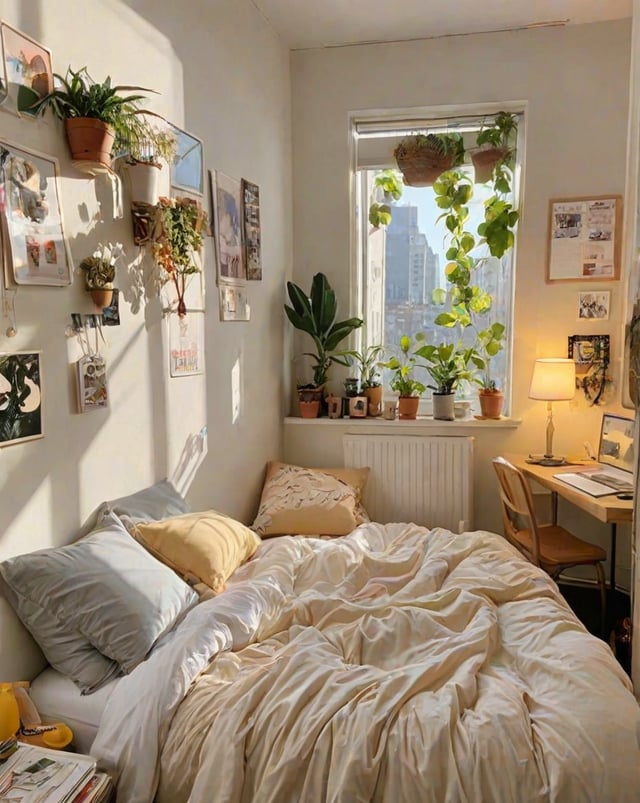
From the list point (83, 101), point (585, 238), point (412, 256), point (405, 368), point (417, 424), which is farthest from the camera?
point (412, 256)

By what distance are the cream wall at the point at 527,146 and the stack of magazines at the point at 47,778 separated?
8.18 feet

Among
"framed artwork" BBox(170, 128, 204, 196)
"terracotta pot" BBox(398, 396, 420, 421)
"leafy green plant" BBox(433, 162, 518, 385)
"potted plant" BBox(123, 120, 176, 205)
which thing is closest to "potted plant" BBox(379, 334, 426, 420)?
"terracotta pot" BBox(398, 396, 420, 421)

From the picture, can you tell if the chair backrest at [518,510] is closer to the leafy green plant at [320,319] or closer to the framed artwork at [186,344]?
the leafy green plant at [320,319]

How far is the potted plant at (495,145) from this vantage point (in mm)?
3545

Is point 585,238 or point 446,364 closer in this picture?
point 585,238

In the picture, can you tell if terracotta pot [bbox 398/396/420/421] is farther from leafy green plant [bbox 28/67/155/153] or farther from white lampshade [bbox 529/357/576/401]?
leafy green plant [bbox 28/67/155/153]

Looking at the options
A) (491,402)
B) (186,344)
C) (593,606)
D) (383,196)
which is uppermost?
(383,196)

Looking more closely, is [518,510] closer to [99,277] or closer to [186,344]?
[186,344]

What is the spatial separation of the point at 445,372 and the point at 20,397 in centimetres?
250

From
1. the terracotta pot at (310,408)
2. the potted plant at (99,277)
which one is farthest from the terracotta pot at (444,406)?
the potted plant at (99,277)

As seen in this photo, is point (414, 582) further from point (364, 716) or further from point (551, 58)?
point (551, 58)

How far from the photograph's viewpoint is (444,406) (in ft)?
12.0

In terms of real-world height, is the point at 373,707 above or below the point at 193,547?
below

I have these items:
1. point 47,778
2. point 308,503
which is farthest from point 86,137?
point 308,503
